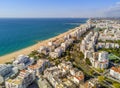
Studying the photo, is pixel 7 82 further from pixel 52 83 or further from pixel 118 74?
pixel 118 74

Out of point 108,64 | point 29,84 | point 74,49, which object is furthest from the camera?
point 74,49

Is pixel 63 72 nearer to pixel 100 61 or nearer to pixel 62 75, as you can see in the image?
pixel 62 75

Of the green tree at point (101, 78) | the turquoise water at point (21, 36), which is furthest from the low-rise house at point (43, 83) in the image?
the turquoise water at point (21, 36)

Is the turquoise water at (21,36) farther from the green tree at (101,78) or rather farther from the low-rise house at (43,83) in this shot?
the green tree at (101,78)

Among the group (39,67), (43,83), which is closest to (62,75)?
(43,83)

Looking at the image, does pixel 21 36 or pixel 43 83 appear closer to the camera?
pixel 43 83

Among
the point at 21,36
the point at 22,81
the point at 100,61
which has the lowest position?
the point at 21,36

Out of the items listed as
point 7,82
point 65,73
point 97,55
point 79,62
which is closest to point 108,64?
point 97,55

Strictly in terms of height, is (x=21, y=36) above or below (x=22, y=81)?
below

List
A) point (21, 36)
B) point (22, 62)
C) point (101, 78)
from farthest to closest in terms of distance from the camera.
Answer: point (21, 36)
point (22, 62)
point (101, 78)
